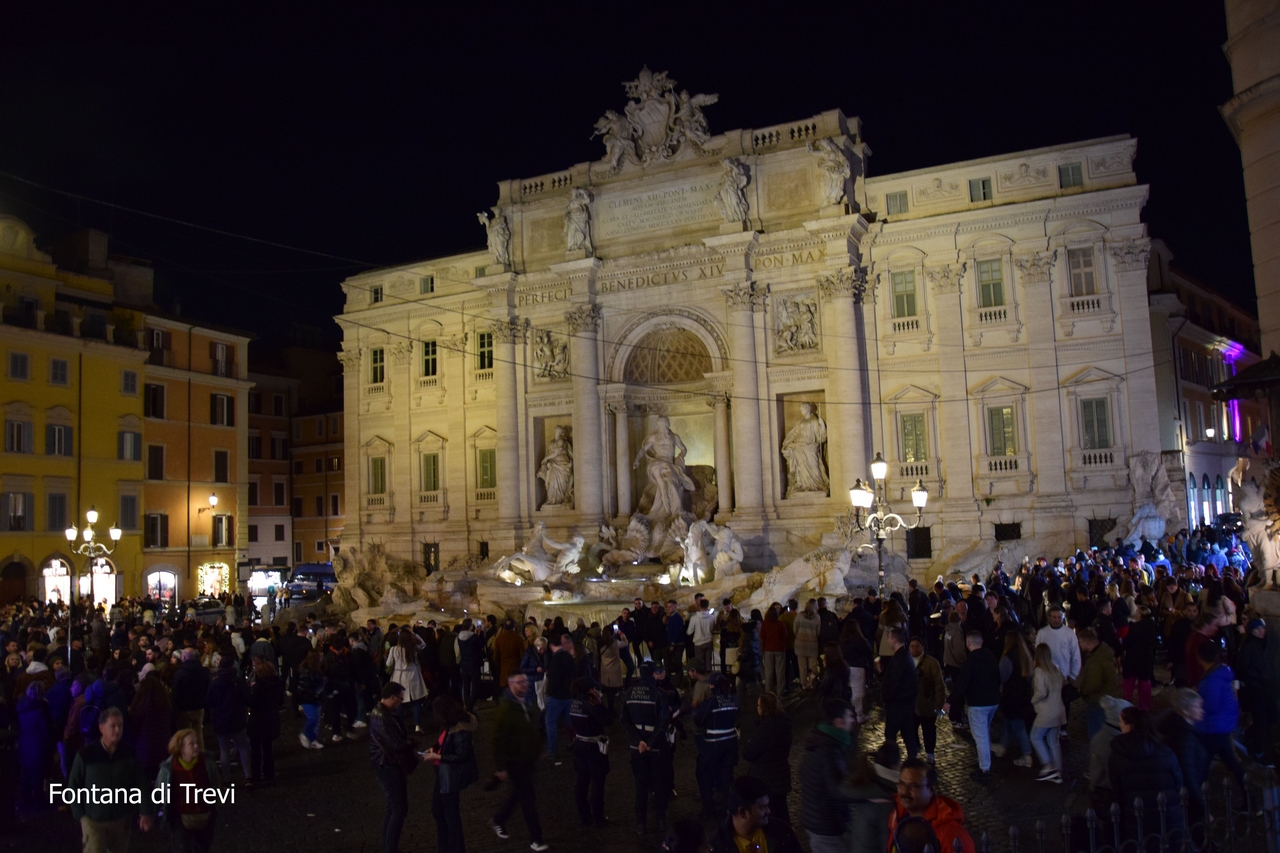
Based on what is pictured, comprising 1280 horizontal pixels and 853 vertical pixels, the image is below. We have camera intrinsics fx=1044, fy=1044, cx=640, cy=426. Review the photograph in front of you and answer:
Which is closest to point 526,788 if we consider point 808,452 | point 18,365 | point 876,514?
point 876,514

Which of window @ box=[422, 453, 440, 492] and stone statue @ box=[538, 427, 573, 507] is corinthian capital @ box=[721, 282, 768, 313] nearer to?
stone statue @ box=[538, 427, 573, 507]

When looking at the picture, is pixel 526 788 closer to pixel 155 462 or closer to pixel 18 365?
pixel 18 365

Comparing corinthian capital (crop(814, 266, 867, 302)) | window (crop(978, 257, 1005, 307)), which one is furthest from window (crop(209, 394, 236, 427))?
window (crop(978, 257, 1005, 307))

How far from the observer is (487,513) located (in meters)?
34.3

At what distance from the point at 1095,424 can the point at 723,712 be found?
70.9ft

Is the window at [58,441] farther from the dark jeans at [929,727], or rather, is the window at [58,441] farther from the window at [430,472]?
the dark jeans at [929,727]

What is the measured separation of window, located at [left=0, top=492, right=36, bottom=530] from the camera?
3309 cm

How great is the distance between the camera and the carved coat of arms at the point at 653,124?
30.7 metres

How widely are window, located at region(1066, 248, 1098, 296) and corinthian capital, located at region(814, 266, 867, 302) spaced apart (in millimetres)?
5284

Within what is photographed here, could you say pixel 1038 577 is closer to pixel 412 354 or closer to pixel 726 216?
pixel 726 216

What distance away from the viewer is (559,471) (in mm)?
32531

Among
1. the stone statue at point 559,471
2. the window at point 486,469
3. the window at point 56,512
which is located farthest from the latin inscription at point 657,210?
the window at point 56,512


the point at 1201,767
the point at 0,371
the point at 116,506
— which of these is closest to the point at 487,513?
the point at 116,506

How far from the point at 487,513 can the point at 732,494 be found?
344 inches
